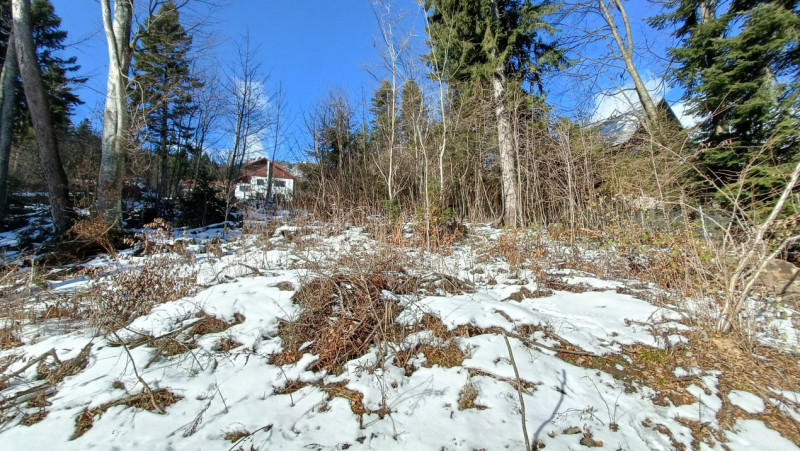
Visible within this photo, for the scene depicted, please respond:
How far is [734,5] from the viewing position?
6.78 meters

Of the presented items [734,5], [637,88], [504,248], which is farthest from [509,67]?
[504,248]

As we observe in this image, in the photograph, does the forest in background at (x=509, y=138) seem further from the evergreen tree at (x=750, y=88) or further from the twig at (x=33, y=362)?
the twig at (x=33, y=362)

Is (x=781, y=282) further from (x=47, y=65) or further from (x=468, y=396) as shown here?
(x=47, y=65)

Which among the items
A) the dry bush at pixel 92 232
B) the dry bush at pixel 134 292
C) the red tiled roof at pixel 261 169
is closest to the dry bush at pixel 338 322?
the dry bush at pixel 134 292

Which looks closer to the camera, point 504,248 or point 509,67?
point 504,248

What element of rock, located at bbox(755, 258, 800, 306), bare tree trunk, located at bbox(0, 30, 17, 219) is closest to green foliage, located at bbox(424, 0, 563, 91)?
rock, located at bbox(755, 258, 800, 306)

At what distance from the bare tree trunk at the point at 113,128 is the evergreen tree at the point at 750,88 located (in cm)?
1157

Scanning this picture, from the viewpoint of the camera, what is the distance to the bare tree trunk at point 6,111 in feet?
26.8

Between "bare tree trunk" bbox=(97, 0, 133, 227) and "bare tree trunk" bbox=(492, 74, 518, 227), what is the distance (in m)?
9.19

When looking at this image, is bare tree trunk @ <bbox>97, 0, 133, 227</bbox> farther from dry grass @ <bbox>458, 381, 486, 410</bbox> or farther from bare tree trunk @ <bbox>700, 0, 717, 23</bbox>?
bare tree trunk @ <bbox>700, 0, 717, 23</bbox>

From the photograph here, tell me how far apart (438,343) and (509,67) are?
32.8 ft

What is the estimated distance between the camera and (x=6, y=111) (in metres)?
8.50

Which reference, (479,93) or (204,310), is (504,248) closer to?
(204,310)

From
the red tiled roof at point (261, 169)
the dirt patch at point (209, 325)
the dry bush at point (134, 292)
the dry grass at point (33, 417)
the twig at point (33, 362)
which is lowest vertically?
the dry grass at point (33, 417)
